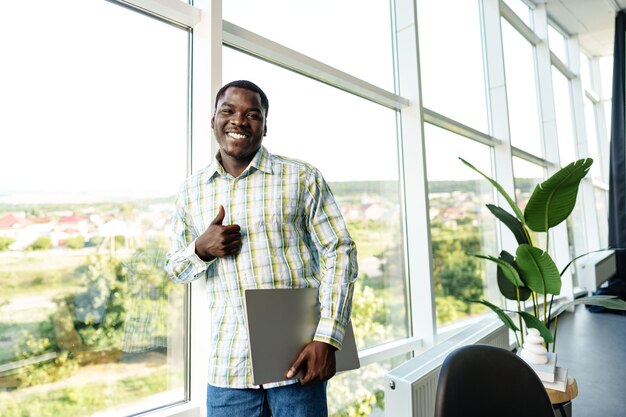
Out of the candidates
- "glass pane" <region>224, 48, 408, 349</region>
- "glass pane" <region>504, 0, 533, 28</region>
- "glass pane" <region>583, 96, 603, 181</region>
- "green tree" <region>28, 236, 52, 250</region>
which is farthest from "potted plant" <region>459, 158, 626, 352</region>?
"glass pane" <region>583, 96, 603, 181</region>

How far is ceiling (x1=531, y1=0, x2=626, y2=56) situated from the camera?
5634 mm

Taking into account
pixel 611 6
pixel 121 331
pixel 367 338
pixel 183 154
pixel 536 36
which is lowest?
pixel 367 338

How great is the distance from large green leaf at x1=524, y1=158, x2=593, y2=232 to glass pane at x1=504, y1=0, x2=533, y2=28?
13.8ft

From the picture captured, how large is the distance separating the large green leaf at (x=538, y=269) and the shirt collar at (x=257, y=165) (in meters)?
1.30

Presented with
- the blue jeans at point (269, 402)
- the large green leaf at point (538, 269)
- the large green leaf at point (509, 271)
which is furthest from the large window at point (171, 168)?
the large green leaf at point (538, 269)

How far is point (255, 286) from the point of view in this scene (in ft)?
3.77

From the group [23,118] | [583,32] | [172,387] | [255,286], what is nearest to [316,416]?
[255,286]

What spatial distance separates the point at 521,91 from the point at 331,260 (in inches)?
195

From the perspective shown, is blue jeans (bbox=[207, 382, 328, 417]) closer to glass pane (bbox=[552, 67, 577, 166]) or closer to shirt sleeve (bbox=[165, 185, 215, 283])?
shirt sleeve (bbox=[165, 185, 215, 283])

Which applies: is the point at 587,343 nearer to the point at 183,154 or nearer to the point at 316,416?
the point at 316,416

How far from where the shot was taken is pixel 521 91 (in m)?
5.03

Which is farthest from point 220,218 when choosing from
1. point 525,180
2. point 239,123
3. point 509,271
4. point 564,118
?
point 564,118

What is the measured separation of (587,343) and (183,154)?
425cm

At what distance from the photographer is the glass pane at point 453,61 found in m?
3.32
